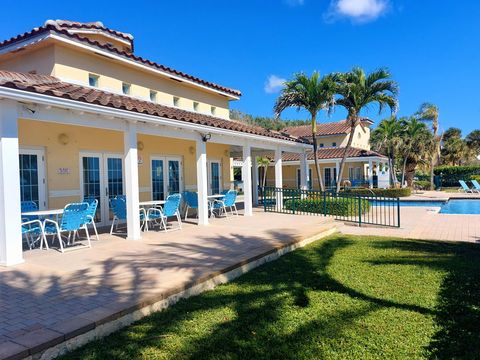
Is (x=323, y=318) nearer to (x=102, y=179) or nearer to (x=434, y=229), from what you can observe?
(x=102, y=179)

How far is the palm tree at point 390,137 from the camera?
32375 millimetres

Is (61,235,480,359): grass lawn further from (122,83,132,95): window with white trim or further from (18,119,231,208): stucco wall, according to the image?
(122,83,132,95): window with white trim

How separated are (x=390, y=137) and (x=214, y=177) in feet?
73.1

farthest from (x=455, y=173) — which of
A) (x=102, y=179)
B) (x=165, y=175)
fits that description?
(x=102, y=179)

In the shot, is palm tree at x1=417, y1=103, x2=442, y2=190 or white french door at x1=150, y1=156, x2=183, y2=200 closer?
white french door at x1=150, y1=156, x2=183, y2=200

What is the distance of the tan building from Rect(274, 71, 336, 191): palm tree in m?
2.50

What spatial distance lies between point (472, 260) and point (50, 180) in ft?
33.4

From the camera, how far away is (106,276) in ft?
19.3

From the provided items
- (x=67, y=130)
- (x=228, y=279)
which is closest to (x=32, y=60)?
(x=67, y=130)

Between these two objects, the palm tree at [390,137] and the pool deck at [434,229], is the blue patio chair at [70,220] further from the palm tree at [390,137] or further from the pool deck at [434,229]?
the palm tree at [390,137]

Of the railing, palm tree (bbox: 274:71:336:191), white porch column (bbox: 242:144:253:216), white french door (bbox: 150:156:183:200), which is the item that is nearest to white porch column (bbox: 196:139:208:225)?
white french door (bbox: 150:156:183:200)

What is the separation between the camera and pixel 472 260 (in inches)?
299

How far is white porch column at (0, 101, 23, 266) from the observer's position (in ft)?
21.2

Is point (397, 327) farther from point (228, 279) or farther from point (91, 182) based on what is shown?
point (91, 182)
